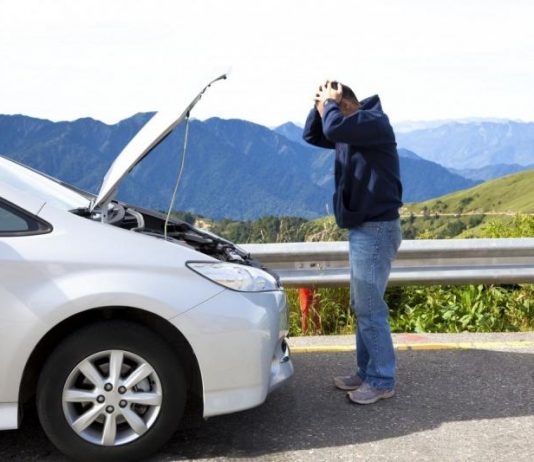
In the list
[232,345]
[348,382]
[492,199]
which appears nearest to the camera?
[232,345]

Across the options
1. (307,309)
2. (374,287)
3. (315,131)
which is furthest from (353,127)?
(307,309)

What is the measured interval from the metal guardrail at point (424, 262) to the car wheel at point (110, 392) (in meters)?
2.33

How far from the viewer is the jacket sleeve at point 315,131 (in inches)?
174

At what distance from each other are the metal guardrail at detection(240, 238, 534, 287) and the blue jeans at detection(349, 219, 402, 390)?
1.32m

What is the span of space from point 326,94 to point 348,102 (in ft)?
0.41

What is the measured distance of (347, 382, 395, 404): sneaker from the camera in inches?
168

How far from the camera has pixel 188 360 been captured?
11.5ft

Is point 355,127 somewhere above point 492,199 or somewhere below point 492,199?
above

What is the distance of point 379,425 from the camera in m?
3.96

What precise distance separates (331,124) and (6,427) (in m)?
2.09

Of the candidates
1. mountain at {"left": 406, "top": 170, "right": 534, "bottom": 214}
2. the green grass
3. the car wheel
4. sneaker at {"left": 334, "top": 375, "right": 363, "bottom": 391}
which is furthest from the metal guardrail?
mountain at {"left": 406, "top": 170, "right": 534, "bottom": 214}

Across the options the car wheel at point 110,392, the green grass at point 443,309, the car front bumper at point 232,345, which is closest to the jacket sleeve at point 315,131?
the car front bumper at point 232,345

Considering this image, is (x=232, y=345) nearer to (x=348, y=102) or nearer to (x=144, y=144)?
(x=144, y=144)

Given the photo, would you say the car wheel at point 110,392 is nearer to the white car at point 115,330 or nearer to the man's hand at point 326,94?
the white car at point 115,330
